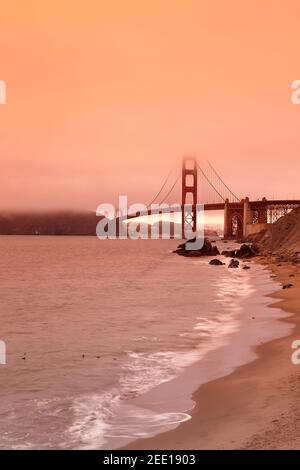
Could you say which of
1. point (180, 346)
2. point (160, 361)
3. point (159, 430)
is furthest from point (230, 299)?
point (159, 430)

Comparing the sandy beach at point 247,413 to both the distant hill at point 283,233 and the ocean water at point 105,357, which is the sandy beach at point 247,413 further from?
the distant hill at point 283,233

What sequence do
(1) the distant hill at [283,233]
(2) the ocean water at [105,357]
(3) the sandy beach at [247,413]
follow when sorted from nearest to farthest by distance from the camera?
(3) the sandy beach at [247,413]
(2) the ocean water at [105,357]
(1) the distant hill at [283,233]

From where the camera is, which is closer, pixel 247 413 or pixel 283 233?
pixel 247 413

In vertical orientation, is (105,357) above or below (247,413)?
below

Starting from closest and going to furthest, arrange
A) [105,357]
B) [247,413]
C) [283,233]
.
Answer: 1. [247,413]
2. [105,357]
3. [283,233]

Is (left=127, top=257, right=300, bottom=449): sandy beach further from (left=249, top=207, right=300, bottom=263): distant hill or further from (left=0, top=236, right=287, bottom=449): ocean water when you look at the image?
(left=249, top=207, right=300, bottom=263): distant hill

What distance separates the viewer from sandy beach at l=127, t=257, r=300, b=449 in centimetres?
558

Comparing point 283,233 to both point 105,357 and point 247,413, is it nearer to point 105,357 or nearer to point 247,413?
point 105,357

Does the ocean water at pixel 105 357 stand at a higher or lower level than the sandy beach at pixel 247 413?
lower

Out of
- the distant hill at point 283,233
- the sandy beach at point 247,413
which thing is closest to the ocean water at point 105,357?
the sandy beach at point 247,413

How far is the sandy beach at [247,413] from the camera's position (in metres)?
5.58

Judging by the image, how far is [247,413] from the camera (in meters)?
6.68

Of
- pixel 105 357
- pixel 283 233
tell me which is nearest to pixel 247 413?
pixel 105 357

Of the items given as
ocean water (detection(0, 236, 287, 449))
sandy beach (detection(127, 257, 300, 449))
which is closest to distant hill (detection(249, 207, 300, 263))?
ocean water (detection(0, 236, 287, 449))
